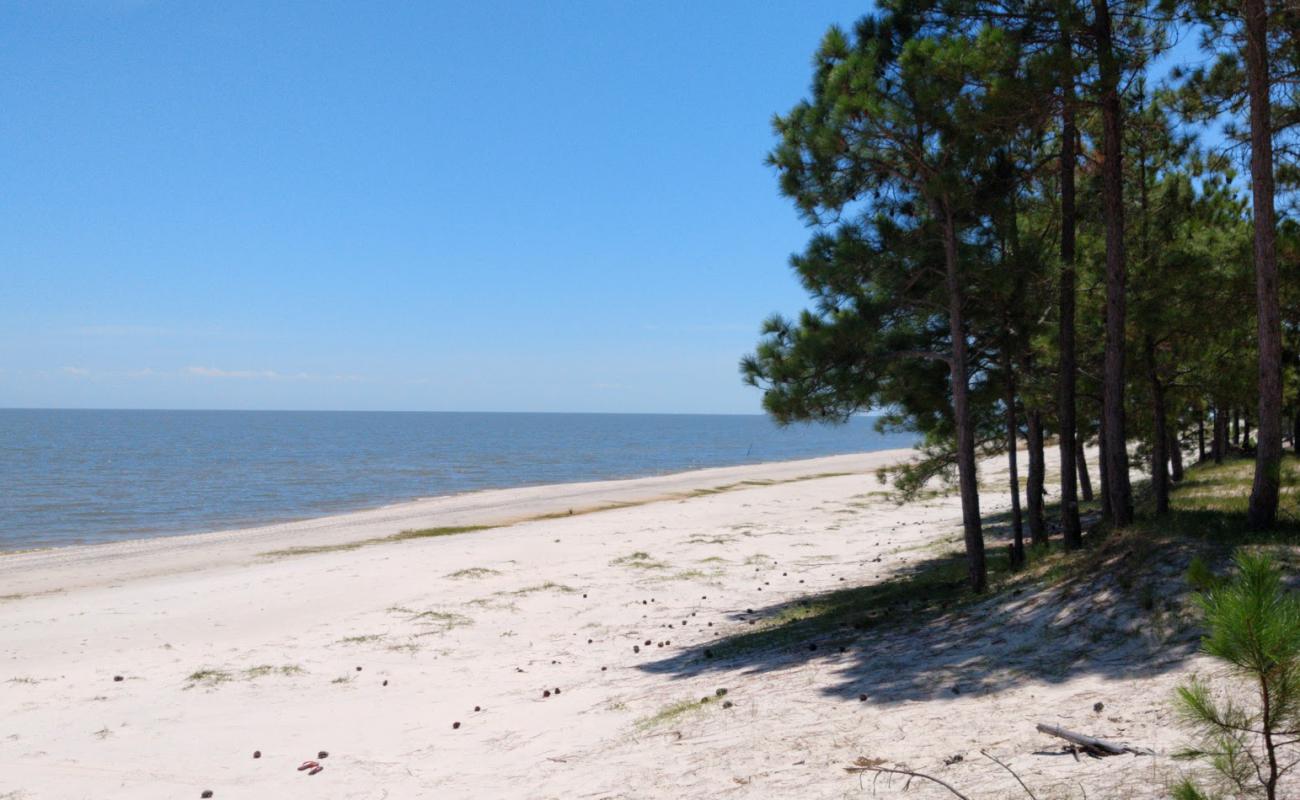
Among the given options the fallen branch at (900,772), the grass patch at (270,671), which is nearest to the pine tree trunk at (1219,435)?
the fallen branch at (900,772)

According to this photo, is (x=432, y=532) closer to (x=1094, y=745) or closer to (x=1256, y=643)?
(x=1094, y=745)

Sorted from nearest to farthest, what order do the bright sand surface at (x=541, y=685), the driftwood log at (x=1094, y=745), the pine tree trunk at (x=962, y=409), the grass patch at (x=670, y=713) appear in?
the driftwood log at (x=1094, y=745)
the bright sand surface at (x=541, y=685)
the grass patch at (x=670, y=713)
the pine tree trunk at (x=962, y=409)

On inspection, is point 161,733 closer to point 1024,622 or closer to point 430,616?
point 430,616

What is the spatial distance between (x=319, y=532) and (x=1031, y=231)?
27.5 metres

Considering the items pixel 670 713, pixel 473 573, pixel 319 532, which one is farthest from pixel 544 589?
pixel 319 532

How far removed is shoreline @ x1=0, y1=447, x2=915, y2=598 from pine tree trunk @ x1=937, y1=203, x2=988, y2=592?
21025mm

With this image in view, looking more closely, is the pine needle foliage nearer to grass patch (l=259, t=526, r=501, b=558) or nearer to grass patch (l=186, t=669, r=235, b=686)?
grass patch (l=186, t=669, r=235, b=686)

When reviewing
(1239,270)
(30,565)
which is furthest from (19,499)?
(1239,270)

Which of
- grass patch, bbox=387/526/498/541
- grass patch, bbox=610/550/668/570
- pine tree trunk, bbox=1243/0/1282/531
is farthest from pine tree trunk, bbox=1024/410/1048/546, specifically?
grass patch, bbox=387/526/498/541

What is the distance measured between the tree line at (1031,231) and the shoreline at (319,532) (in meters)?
20.4

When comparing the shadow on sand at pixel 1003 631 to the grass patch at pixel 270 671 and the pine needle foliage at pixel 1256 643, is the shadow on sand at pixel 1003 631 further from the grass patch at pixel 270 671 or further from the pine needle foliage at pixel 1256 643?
the grass patch at pixel 270 671

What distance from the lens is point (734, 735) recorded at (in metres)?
7.80

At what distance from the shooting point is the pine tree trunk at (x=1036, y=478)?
15.6 metres

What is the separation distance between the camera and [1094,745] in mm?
5812
